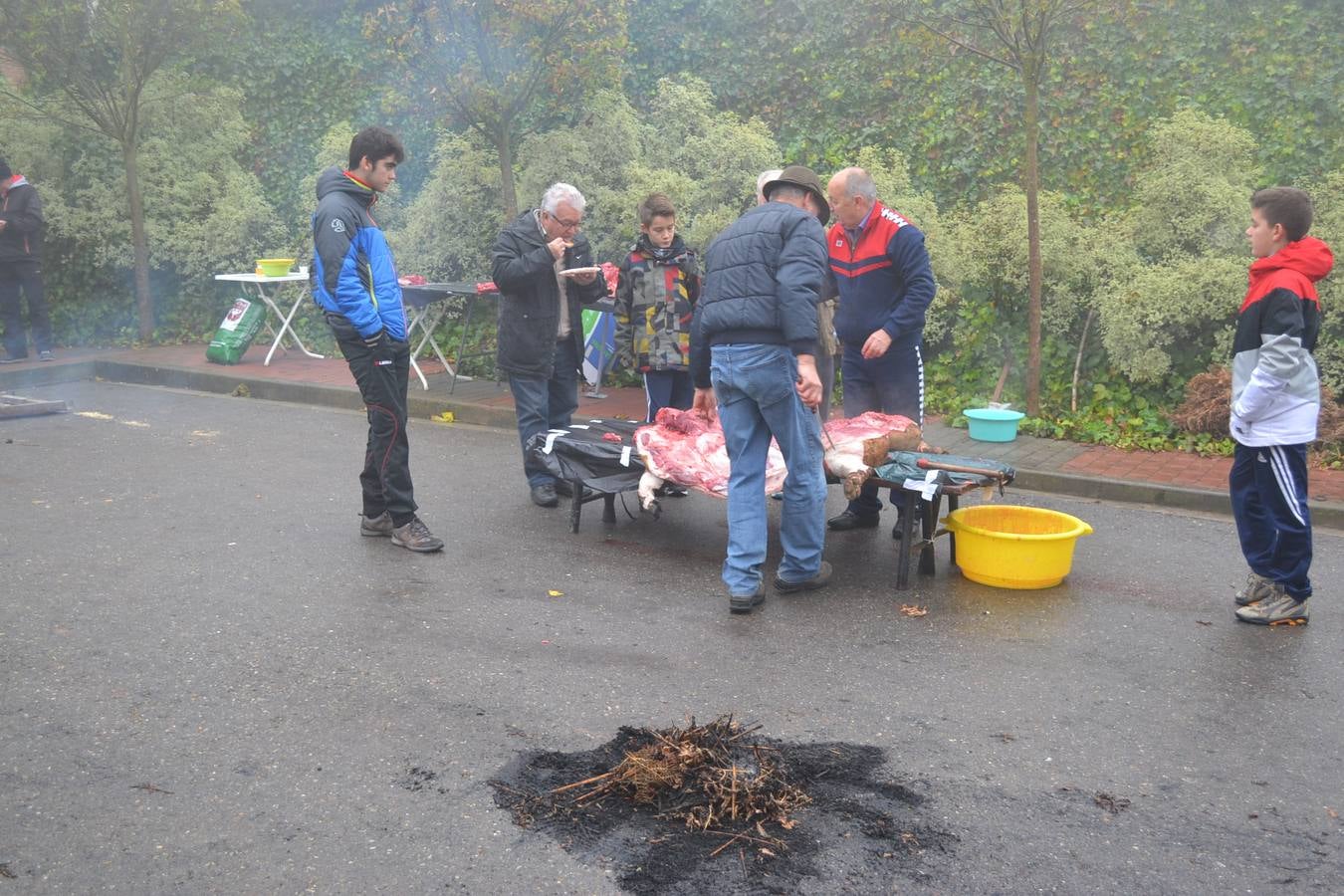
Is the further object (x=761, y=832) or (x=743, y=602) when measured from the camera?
(x=743, y=602)

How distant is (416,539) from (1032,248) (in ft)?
17.0

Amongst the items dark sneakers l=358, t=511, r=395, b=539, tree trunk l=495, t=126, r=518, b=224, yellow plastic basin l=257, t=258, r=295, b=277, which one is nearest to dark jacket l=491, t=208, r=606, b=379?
dark sneakers l=358, t=511, r=395, b=539

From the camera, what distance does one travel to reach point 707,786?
364 centimetres

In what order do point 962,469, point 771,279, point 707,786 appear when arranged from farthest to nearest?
point 962,469
point 771,279
point 707,786

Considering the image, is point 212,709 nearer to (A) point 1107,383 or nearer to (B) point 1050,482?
(B) point 1050,482

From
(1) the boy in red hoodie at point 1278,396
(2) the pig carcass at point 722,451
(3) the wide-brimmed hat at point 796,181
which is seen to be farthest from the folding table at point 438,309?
(1) the boy in red hoodie at point 1278,396

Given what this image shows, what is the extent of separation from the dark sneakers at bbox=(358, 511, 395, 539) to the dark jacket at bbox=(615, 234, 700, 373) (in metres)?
1.98

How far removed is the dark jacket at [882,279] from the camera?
6.44 meters

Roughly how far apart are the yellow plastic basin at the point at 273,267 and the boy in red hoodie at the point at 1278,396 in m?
10.2

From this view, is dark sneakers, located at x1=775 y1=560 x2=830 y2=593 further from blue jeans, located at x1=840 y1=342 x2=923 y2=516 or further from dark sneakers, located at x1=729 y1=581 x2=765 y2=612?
blue jeans, located at x1=840 y1=342 x2=923 y2=516

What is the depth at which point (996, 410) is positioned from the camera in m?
8.77

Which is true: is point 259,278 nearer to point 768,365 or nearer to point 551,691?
point 768,365

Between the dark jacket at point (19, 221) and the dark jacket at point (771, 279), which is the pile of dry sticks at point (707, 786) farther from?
the dark jacket at point (19, 221)

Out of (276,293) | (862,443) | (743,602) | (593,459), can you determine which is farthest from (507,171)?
(743,602)
